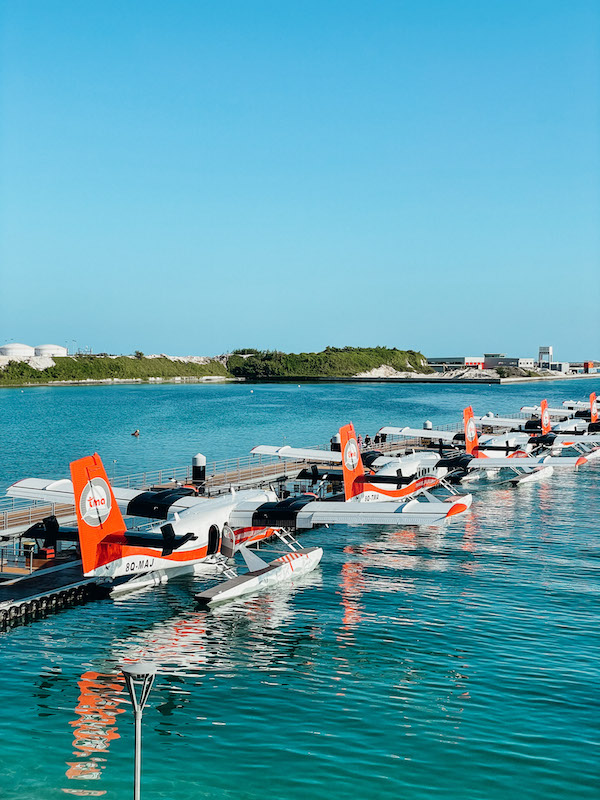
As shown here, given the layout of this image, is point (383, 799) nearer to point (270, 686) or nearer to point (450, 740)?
point (450, 740)

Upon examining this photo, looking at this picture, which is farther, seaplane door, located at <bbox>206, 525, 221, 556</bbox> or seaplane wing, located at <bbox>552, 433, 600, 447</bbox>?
seaplane wing, located at <bbox>552, 433, 600, 447</bbox>

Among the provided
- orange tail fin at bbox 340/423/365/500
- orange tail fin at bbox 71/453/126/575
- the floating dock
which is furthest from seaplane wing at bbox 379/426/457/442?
orange tail fin at bbox 71/453/126/575

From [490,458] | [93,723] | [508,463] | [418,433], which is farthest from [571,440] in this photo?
[93,723]

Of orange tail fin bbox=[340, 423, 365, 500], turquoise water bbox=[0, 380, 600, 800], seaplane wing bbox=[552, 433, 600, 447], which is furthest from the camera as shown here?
seaplane wing bbox=[552, 433, 600, 447]

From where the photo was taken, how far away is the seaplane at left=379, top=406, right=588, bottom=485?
174 feet

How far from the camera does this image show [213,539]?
28.8 meters

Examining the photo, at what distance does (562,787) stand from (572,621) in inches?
431

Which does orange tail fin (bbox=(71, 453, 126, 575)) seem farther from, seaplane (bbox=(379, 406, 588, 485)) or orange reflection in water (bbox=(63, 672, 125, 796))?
seaplane (bbox=(379, 406, 588, 485))

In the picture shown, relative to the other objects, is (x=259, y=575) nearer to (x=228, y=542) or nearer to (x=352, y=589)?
(x=228, y=542)

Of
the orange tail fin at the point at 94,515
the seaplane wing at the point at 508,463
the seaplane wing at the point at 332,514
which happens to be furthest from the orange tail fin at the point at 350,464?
the seaplane wing at the point at 508,463

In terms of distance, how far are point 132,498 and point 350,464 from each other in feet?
37.0

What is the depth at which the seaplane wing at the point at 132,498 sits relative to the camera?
102 ft

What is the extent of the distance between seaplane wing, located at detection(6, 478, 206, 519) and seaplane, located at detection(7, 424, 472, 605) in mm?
42

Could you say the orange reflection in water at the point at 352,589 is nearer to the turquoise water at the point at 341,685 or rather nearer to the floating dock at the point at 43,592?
the turquoise water at the point at 341,685
